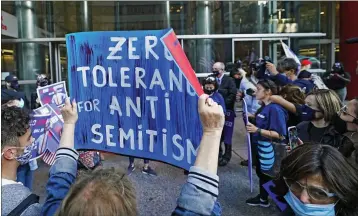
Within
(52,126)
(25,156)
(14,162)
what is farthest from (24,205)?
(52,126)

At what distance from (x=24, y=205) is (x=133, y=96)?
3.97 ft

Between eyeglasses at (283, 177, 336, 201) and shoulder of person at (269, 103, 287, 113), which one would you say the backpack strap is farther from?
shoulder of person at (269, 103, 287, 113)

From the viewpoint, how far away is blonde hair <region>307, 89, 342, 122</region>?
3.65 metres

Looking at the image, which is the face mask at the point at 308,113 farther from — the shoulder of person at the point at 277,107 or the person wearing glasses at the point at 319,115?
the shoulder of person at the point at 277,107

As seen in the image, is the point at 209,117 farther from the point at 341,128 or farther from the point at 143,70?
the point at 341,128

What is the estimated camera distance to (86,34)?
115 inches

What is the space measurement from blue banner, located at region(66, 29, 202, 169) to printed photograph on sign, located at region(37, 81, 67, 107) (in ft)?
4.54

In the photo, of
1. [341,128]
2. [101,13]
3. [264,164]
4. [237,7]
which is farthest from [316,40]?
[341,128]

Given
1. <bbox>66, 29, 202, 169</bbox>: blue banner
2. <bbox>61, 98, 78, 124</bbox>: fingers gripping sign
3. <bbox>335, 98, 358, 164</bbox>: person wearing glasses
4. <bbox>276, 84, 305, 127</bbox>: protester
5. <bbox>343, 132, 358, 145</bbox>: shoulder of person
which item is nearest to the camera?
<bbox>61, 98, 78, 124</bbox>: fingers gripping sign

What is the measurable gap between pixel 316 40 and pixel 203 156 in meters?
14.0

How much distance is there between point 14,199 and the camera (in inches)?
71.8

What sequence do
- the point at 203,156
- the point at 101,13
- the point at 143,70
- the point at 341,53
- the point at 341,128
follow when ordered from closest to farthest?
the point at 203,156 → the point at 143,70 → the point at 341,128 → the point at 101,13 → the point at 341,53

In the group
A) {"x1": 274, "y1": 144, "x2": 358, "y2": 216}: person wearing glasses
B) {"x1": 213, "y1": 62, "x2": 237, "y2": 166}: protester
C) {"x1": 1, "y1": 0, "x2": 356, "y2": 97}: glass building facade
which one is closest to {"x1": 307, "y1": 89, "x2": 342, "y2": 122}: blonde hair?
{"x1": 274, "y1": 144, "x2": 358, "y2": 216}: person wearing glasses

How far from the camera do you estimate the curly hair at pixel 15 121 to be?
8.40ft
